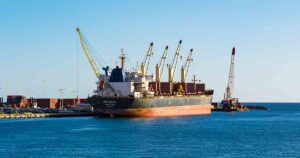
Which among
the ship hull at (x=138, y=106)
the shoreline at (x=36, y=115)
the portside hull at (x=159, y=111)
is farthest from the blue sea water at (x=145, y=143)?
the shoreline at (x=36, y=115)

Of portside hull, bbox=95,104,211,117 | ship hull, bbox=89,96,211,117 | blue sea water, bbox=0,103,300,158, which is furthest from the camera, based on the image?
portside hull, bbox=95,104,211,117

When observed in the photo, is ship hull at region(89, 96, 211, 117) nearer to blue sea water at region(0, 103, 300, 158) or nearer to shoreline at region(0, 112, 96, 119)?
shoreline at region(0, 112, 96, 119)

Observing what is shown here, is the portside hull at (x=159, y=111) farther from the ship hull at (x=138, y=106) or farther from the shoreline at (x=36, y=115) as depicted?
the shoreline at (x=36, y=115)

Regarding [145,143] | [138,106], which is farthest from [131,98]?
[145,143]

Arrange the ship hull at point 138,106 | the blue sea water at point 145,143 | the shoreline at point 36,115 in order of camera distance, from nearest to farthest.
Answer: the blue sea water at point 145,143 < the ship hull at point 138,106 < the shoreline at point 36,115

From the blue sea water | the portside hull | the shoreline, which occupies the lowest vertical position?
the blue sea water

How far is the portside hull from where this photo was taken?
126m

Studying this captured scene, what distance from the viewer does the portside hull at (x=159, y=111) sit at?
413 ft

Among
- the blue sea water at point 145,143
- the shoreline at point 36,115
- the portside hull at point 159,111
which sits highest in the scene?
the portside hull at point 159,111

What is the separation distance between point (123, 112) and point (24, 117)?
33078 millimetres

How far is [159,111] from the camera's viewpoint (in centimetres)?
13725

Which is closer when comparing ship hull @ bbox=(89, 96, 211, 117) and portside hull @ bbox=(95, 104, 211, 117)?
ship hull @ bbox=(89, 96, 211, 117)

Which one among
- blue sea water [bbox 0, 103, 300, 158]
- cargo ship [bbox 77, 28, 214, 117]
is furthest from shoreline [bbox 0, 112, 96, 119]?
blue sea water [bbox 0, 103, 300, 158]

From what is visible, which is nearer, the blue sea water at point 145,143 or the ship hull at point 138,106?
the blue sea water at point 145,143
